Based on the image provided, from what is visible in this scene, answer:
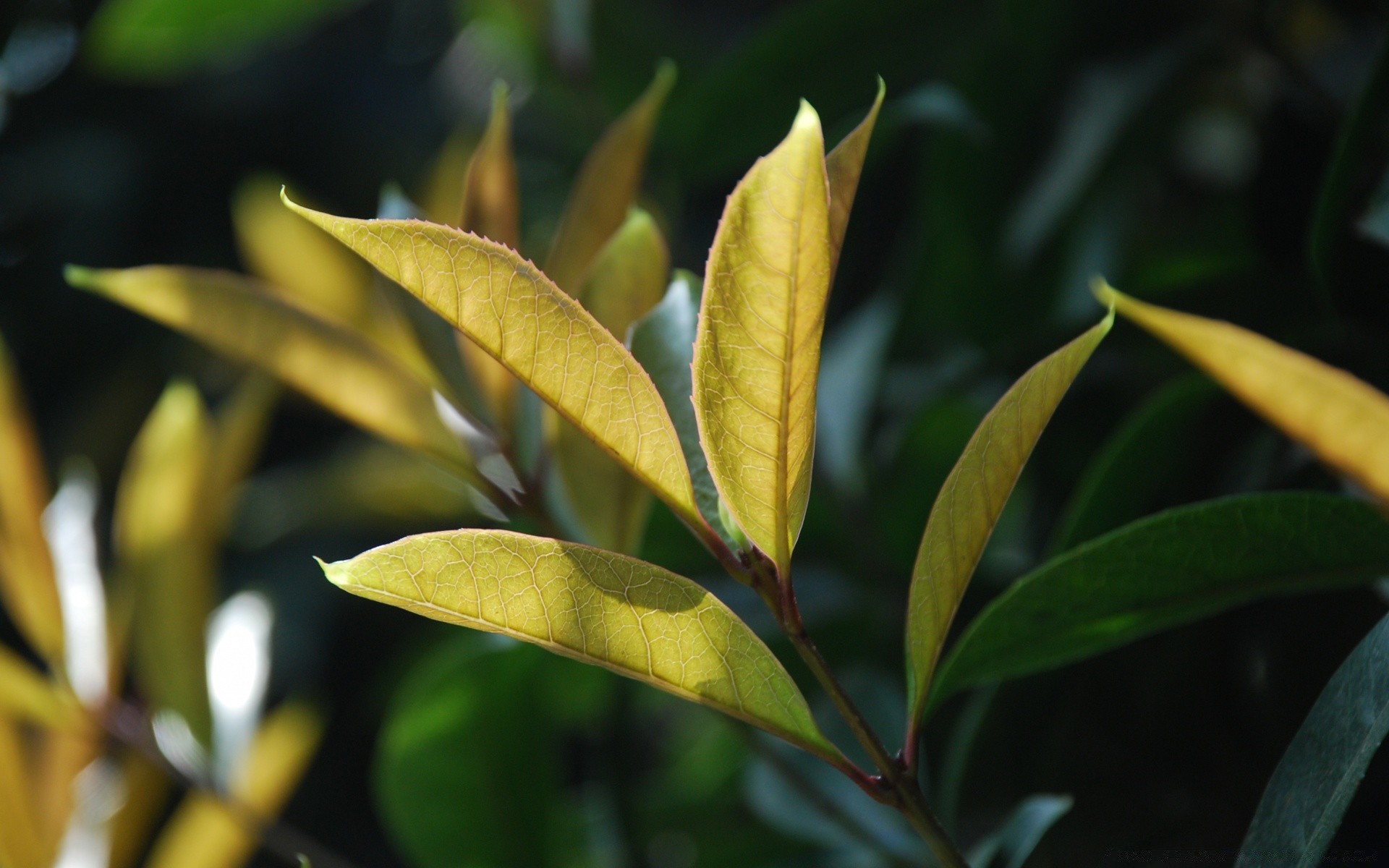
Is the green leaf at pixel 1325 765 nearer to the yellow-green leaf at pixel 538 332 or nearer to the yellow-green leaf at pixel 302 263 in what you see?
the yellow-green leaf at pixel 538 332

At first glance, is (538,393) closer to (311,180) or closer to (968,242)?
(968,242)

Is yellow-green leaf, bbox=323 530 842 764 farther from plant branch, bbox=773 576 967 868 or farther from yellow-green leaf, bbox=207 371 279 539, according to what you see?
yellow-green leaf, bbox=207 371 279 539

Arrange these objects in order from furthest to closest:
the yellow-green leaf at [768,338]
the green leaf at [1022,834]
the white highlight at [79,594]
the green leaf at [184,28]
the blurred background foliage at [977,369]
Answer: the green leaf at [184,28], the white highlight at [79,594], the blurred background foliage at [977,369], the green leaf at [1022,834], the yellow-green leaf at [768,338]

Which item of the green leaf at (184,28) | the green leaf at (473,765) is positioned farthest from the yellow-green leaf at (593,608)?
the green leaf at (184,28)

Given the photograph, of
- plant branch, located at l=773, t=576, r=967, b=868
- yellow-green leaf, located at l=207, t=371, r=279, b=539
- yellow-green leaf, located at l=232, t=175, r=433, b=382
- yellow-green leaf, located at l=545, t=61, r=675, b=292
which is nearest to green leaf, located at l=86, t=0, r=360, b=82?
yellow-green leaf, located at l=232, t=175, r=433, b=382

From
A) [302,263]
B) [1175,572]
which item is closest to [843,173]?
[1175,572]

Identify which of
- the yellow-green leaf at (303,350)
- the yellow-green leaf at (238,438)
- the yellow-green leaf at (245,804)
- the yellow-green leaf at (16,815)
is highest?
the yellow-green leaf at (303,350)
